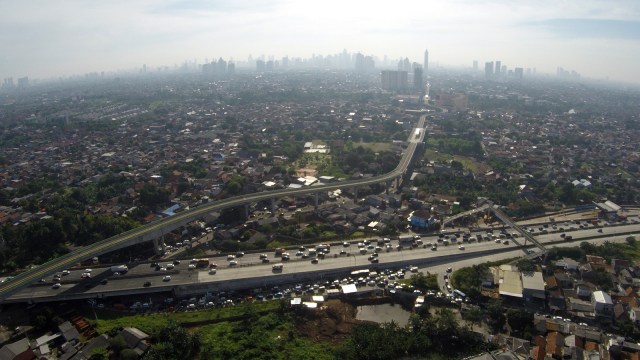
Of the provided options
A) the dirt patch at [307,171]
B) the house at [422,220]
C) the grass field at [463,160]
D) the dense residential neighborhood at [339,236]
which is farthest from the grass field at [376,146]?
the house at [422,220]

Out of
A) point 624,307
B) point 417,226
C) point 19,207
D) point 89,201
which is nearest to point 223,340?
point 417,226

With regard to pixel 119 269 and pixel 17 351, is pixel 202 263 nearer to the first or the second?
pixel 119 269

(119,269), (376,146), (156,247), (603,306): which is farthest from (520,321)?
(376,146)

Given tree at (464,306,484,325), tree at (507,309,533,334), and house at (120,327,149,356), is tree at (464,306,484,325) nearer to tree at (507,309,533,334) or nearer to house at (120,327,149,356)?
tree at (507,309,533,334)

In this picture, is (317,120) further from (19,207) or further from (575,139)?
(19,207)

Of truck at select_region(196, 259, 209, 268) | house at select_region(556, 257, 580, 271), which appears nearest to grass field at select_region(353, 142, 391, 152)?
house at select_region(556, 257, 580, 271)

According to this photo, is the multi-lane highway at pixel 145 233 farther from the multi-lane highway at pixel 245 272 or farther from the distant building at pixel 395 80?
the distant building at pixel 395 80

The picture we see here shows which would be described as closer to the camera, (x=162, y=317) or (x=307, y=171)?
(x=162, y=317)
